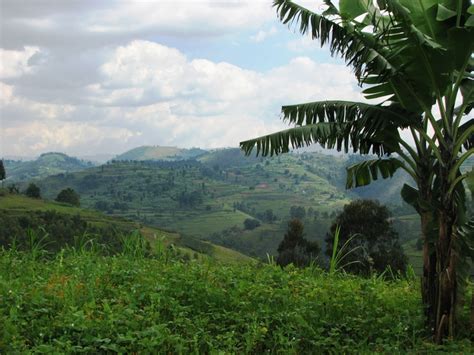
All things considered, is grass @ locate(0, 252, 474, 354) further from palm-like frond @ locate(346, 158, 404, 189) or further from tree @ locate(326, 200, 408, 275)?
tree @ locate(326, 200, 408, 275)

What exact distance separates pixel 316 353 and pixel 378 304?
2.33 m

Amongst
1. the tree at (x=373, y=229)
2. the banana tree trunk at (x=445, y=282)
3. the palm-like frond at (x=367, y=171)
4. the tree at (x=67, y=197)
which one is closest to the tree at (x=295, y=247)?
the tree at (x=373, y=229)

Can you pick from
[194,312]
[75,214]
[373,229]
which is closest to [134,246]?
[194,312]

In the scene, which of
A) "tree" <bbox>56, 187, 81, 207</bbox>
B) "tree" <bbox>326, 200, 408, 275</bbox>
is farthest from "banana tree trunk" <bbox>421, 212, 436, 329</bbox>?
"tree" <bbox>56, 187, 81, 207</bbox>

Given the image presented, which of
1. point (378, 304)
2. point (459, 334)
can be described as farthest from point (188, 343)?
point (459, 334)

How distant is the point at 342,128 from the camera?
32.0 ft

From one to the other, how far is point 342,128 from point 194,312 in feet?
12.8

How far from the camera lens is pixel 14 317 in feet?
23.7

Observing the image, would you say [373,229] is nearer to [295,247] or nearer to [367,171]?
[295,247]

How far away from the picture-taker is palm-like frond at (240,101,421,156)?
9281 millimetres

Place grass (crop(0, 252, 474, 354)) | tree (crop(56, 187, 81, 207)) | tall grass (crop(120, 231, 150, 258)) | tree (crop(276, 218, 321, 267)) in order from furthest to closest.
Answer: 1. tree (crop(56, 187, 81, 207))
2. tree (crop(276, 218, 321, 267))
3. tall grass (crop(120, 231, 150, 258))
4. grass (crop(0, 252, 474, 354))

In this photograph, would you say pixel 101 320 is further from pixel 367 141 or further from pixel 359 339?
pixel 367 141

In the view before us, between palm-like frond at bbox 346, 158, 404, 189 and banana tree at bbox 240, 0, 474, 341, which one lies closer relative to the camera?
banana tree at bbox 240, 0, 474, 341

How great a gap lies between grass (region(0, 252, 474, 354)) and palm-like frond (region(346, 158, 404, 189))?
192 centimetres
